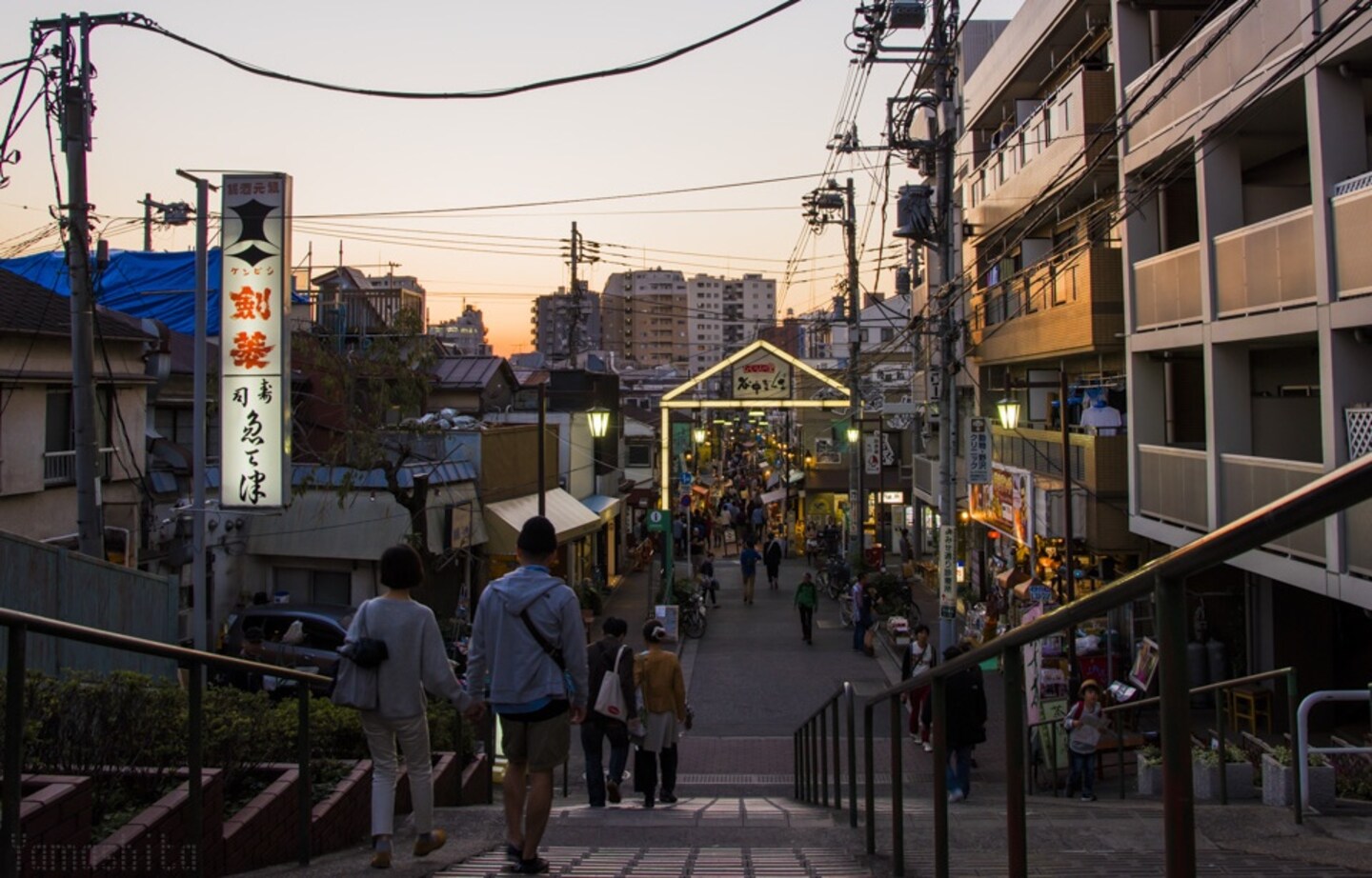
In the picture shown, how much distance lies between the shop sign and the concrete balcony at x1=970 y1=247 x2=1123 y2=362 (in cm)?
241

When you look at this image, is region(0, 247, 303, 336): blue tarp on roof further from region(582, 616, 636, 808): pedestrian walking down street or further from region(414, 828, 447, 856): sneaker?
region(414, 828, 447, 856): sneaker

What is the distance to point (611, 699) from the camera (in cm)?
831

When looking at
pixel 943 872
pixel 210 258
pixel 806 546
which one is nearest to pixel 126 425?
pixel 210 258

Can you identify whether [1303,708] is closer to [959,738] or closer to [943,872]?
[959,738]

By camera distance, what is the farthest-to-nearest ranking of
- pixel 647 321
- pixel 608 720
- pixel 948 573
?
1. pixel 647 321
2. pixel 948 573
3. pixel 608 720

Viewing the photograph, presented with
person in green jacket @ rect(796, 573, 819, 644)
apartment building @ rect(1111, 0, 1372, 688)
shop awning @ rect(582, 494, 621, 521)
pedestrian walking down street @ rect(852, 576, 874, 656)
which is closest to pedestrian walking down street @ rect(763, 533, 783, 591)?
shop awning @ rect(582, 494, 621, 521)

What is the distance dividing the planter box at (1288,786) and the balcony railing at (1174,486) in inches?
286

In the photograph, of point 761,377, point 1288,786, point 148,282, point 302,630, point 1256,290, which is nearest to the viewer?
point 1288,786

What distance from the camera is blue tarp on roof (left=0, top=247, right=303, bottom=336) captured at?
2788 centimetres

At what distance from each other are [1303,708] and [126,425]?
1844 centimetres

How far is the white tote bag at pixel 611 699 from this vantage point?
27.1 feet

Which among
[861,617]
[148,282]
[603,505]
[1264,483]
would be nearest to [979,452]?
[861,617]

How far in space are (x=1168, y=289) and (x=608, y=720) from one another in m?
10.6

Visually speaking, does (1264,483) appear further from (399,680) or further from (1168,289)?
(399,680)
